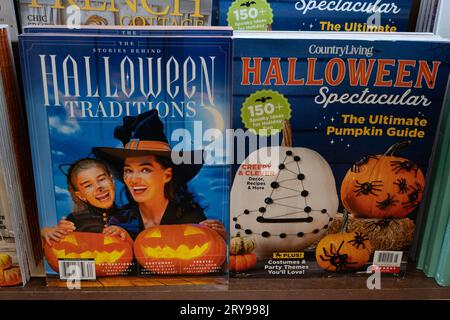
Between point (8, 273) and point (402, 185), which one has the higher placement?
point (402, 185)

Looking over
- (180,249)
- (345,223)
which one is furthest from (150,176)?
(345,223)

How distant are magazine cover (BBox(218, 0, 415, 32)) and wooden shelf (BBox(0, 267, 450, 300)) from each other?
498 mm

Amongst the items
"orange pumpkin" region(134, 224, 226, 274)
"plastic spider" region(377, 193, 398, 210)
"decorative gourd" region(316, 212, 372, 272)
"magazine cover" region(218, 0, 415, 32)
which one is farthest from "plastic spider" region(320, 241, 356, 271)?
"magazine cover" region(218, 0, 415, 32)

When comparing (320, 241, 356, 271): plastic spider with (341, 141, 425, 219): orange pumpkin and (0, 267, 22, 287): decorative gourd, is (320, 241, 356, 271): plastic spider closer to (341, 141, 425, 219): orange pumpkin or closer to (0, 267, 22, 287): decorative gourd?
(341, 141, 425, 219): orange pumpkin

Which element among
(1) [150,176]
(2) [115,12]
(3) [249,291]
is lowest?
(3) [249,291]

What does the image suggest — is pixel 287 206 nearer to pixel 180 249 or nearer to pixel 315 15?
pixel 180 249

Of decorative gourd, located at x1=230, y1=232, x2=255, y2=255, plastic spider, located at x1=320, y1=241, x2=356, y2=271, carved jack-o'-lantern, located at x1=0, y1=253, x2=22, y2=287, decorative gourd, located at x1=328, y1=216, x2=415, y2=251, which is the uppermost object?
decorative gourd, located at x1=328, y1=216, x2=415, y2=251

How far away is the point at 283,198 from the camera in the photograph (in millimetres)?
866

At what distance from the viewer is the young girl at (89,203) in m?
0.83

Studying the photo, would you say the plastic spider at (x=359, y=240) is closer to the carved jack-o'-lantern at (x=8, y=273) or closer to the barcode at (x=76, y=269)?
the barcode at (x=76, y=269)

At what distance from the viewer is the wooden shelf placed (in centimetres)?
89

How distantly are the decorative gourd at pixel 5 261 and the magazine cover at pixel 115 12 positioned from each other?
428mm

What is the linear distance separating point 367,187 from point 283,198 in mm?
156
